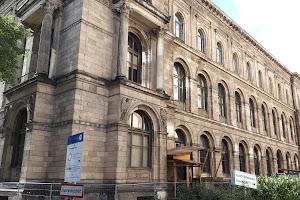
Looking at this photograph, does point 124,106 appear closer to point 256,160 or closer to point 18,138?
point 18,138

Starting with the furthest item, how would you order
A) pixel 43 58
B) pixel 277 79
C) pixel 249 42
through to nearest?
pixel 277 79
pixel 249 42
pixel 43 58

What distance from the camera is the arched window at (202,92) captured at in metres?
24.8

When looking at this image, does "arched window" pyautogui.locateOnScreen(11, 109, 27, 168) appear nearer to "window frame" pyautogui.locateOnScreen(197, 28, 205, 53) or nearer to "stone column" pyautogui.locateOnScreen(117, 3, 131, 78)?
"stone column" pyautogui.locateOnScreen(117, 3, 131, 78)

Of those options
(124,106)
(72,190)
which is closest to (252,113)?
(124,106)

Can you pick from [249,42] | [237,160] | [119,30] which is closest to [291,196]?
[119,30]

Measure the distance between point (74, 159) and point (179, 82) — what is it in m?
16.3

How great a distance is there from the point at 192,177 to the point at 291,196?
9306 millimetres

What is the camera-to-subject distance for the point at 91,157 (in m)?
14.6

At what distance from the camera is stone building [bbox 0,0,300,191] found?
1491 centimetres

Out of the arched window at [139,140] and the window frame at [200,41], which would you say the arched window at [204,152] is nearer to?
the arched window at [139,140]

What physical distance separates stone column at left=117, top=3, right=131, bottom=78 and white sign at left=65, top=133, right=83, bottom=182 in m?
8.51

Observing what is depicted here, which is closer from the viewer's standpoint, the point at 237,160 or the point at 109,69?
the point at 109,69

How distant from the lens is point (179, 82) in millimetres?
22969

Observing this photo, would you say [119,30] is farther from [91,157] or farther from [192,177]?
[192,177]
